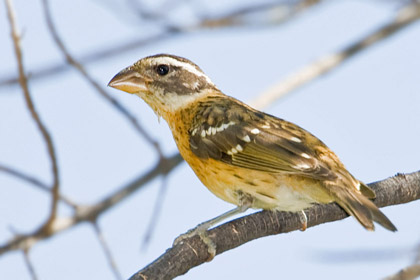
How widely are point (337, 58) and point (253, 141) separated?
2.38 metres

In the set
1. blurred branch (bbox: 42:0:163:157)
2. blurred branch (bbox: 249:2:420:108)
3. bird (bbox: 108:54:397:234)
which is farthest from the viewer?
blurred branch (bbox: 249:2:420:108)

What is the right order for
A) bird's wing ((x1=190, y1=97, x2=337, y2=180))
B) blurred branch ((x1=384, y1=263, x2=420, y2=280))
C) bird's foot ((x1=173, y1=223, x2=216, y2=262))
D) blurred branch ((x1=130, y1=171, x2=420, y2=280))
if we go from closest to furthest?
blurred branch ((x1=384, y1=263, x2=420, y2=280)) → blurred branch ((x1=130, y1=171, x2=420, y2=280)) → bird's foot ((x1=173, y1=223, x2=216, y2=262)) → bird's wing ((x1=190, y1=97, x2=337, y2=180))

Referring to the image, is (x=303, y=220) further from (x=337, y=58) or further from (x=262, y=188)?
(x=337, y=58)

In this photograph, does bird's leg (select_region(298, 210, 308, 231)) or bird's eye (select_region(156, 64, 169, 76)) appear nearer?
bird's leg (select_region(298, 210, 308, 231))

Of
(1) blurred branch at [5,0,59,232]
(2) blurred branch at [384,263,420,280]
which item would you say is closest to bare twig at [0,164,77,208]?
(1) blurred branch at [5,0,59,232]

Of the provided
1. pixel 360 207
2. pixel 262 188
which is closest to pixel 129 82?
pixel 262 188

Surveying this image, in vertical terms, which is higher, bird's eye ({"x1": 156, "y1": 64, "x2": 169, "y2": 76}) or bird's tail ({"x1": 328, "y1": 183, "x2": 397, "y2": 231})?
bird's eye ({"x1": 156, "y1": 64, "x2": 169, "y2": 76})

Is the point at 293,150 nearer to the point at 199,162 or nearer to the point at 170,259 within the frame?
the point at 199,162

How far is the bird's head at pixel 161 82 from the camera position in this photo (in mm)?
6930

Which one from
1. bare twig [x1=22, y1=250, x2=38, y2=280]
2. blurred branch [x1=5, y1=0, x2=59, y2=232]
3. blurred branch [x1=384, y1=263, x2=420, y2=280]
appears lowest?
blurred branch [x1=384, y1=263, x2=420, y2=280]

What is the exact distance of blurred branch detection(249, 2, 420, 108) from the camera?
8.03 meters

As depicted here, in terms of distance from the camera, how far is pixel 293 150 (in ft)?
20.2

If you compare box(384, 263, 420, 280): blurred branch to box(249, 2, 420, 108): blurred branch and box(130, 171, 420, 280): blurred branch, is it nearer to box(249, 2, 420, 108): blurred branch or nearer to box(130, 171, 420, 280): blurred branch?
box(130, 171, 420, 280): blurred branch

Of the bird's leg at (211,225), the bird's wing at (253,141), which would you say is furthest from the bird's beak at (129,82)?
the bird's leg at (211,225)
